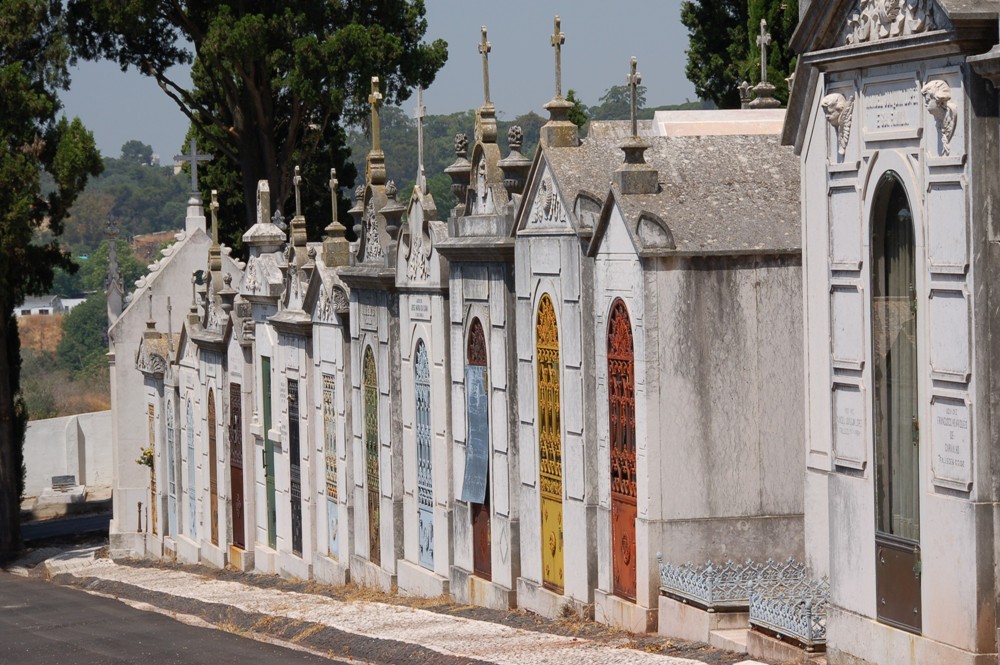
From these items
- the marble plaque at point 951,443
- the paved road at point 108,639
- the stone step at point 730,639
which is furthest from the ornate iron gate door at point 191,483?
the marble plaque at point 951,443

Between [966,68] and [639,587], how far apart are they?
556 cm

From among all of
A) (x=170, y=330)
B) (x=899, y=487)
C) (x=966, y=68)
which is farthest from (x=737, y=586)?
(x=170, y=330)

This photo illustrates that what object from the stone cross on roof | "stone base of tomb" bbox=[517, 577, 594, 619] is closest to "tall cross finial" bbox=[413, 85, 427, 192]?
"stone base of tomb" bbox=[517, 577, 594, 619]

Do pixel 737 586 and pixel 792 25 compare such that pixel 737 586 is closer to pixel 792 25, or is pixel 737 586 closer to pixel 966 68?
pixel 966 68

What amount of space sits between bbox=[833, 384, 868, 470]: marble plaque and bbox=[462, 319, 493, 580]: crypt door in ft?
20.8

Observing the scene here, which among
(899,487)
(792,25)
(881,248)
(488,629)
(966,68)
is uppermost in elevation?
(792,25)

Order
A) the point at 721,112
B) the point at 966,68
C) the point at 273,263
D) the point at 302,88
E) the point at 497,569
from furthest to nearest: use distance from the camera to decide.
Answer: the point at 302,88 < the point at 273,263 < the point at 497,569 < the point at 721,112 < the point at 966,68

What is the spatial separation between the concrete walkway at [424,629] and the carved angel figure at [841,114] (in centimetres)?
351

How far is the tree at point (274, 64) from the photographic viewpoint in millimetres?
35906

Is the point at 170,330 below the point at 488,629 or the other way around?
the other way around

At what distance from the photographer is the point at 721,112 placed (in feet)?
52.3

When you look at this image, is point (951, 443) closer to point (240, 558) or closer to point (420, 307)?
point (420, 307)

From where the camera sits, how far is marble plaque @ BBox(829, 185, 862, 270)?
10.8 meters

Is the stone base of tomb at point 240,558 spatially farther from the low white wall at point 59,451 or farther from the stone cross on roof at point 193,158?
the low white wall at point 59,451
